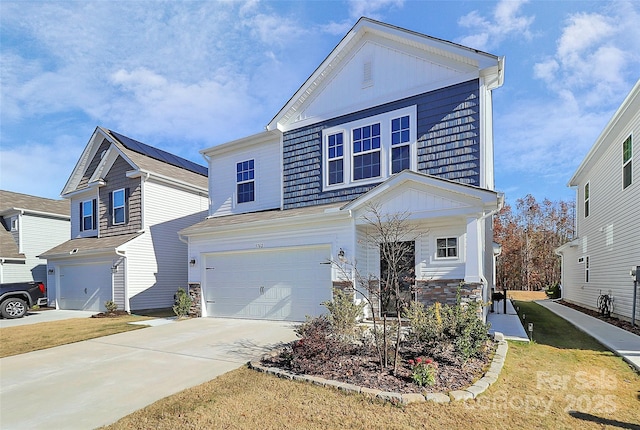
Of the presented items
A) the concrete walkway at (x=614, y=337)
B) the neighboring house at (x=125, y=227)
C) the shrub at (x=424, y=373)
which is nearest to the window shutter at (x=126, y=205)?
the neighboring house at (x=125, y=227)

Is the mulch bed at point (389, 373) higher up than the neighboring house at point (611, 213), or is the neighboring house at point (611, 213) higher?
the neighboring house at point (611, 213)

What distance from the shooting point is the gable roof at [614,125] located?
896cm

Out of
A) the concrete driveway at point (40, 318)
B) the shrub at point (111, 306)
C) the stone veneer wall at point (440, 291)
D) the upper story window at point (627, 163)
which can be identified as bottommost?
the concrete driveway at point (40, 318)

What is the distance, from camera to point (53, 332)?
32.7ft

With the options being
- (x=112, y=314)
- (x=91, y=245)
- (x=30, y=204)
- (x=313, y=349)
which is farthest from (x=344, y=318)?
(x=30, y=204)

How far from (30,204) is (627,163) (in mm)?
28954

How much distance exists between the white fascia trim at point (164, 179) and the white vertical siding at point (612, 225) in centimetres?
1628

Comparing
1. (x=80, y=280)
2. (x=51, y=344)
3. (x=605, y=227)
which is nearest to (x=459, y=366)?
(x=51, y=344)

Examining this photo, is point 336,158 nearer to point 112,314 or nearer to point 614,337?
point 614,337

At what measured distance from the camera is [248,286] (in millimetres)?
11062

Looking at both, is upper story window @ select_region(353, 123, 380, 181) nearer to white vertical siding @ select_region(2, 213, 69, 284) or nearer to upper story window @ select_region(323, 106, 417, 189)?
upper story window @ select_region(323, 106, 417, 189)

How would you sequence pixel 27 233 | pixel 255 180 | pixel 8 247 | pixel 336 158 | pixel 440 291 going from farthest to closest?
pixel 27 233, pixel 8 247, pixel 255 180, pixel 336 158, pixel 440 291

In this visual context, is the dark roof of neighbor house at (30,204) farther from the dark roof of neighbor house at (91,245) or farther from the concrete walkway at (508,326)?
the concrete walkway at (508,326)

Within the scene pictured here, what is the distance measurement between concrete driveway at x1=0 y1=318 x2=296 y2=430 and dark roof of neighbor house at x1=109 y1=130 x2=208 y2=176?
1029 centimetres
